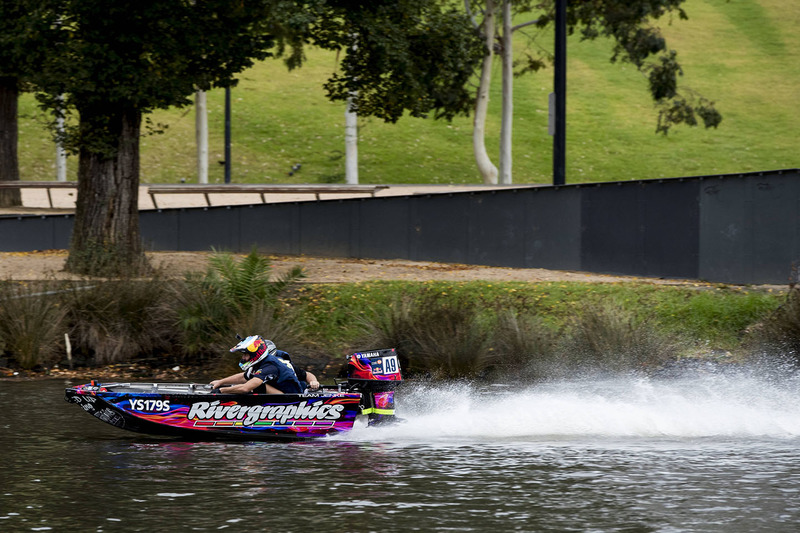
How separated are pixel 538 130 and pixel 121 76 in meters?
47.4

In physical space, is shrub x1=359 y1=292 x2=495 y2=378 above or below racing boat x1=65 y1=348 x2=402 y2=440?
above

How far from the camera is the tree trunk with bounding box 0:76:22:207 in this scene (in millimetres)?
34188

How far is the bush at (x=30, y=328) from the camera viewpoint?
18266mm

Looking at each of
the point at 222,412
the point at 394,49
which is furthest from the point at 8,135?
the point at 222,412

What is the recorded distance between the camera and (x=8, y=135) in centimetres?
3534

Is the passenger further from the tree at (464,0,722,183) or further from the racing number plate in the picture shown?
the tree at (464,0,722,183)

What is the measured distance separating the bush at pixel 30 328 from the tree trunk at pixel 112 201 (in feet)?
11.1

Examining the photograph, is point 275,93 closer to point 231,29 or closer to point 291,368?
point 231,29

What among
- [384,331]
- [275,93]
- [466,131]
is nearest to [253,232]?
[384,331]

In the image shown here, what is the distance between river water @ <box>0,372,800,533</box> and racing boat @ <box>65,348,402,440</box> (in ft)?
0.61

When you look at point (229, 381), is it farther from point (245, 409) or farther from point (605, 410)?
point (605, 410)

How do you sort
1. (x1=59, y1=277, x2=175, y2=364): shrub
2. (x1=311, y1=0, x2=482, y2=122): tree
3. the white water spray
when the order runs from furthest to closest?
(x1=311, y1=0, x2=482, y2=122): tree, (x1=59, y1=277, x2=175, y2=364): shrub, the white water spray

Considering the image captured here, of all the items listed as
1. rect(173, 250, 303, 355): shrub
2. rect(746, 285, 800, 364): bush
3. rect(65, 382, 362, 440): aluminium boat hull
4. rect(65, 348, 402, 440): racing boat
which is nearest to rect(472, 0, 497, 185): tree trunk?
rect(173, 250, 303, 355): shrub

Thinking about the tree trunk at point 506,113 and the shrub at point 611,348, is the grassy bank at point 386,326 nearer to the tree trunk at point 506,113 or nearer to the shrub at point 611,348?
the shrub at point 611,348
